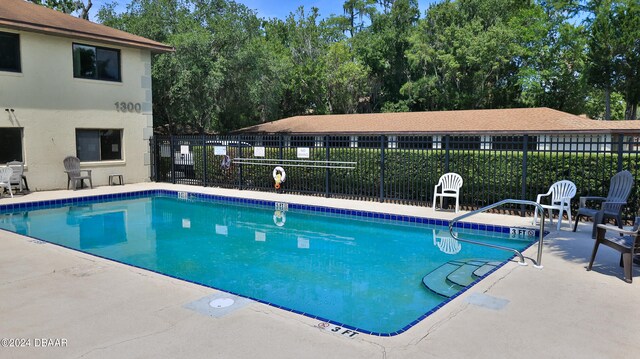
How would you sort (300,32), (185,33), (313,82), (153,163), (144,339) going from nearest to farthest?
A: (144,339) → (153,163) → (185,33) → (313,82) → (300,32)

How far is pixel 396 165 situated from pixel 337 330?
8.13 metres

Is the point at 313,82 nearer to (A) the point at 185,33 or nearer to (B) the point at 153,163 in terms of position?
(A) the point at 185,33

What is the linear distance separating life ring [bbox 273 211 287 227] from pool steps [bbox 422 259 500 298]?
4.41m

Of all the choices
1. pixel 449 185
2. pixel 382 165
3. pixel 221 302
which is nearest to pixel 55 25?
pixel 382 165

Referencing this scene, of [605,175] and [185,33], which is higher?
[185,33]

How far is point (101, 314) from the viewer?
412cm

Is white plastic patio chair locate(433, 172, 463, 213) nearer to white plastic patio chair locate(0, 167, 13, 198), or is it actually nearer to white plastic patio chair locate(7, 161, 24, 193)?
white plastic patio chair locate(0, 167, 13, 198)

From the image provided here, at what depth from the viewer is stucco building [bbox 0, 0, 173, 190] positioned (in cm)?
1329

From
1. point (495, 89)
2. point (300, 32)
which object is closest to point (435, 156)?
point (495, 89)

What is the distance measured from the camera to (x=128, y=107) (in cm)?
1595

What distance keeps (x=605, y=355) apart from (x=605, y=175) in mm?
6863

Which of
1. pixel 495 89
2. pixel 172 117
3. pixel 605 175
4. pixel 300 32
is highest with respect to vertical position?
pixel 300 32

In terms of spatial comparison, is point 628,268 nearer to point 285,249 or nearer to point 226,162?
point 285,249

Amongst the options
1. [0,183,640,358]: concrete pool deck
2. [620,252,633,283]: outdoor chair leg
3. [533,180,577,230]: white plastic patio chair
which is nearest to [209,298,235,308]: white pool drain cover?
[0,183,640,358]: concrete pool deck
